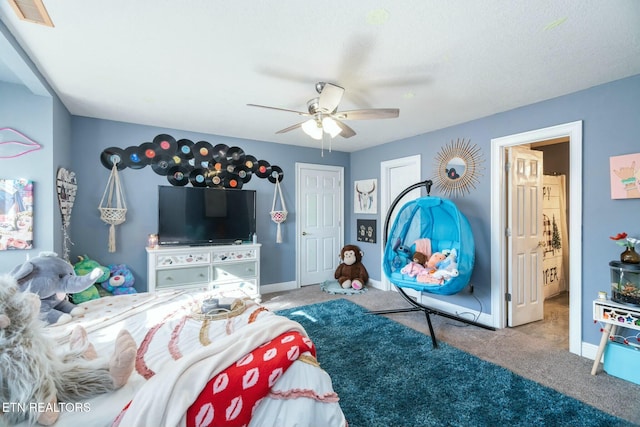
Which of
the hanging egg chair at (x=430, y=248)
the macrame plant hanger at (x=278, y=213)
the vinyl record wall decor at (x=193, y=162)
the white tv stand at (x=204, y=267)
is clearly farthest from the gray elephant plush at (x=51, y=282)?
the hanging egg chair at (x=430, y=248)

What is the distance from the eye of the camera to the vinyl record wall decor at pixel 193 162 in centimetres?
357

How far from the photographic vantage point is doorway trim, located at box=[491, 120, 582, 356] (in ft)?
8.31

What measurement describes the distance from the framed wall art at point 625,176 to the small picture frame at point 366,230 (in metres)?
2.90

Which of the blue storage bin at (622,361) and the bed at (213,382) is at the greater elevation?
the bed at (213,382)

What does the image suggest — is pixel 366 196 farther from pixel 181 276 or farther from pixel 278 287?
pixel 181 276

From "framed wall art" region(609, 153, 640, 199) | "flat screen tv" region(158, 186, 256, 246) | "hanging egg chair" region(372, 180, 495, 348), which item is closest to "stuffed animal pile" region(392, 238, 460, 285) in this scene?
"hanging egg chair" region(372, 180, 495, 348)

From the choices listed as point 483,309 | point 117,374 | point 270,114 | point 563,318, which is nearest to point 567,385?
point 483,309

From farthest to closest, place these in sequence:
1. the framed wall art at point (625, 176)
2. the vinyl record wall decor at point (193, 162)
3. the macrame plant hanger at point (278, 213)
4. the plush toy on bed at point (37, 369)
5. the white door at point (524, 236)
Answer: the macrame plant hanger at point (278, 213), the vinyl record wall decor at point (193, 162), the white door at point (524, 236), the framed wall art at point (625, 176), the plush toy on bed at point (37, 369)

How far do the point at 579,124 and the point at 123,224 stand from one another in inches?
193

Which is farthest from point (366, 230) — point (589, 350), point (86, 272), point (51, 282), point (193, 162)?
point (51, 282)

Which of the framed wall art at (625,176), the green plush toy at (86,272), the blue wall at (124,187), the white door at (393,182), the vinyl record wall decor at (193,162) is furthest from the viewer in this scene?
the white door at (393,182)

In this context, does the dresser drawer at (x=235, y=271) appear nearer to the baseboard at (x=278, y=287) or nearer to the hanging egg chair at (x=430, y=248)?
the baseboard at (x=278, y=287)

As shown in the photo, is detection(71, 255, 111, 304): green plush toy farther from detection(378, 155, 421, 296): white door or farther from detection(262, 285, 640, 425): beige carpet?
detection(378, 155, 421, 296): white door

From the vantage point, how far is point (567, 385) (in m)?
2.10
